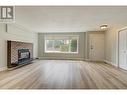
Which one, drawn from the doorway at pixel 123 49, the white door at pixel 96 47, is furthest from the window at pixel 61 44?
the doorway at pixel 123 49

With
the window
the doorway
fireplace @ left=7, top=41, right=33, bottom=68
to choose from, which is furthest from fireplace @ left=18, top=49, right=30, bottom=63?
the doorway

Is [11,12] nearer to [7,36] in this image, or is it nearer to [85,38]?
[7,36]

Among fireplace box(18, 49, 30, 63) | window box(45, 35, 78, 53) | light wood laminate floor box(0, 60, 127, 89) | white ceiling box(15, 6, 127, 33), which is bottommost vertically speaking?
light wood laminate floor box(0, 60, 127, 89)

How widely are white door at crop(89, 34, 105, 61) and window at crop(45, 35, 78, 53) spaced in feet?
4.41

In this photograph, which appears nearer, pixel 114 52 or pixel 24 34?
pixel 114 52

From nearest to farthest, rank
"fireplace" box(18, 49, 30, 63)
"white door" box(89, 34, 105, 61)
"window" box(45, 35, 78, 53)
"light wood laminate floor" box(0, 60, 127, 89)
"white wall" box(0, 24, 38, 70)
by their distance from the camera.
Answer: "light wood laminate floor" box(0, 60, 127, 89), "white wall" box(0, 24, 38, 70), "fireplace" box(18, 49, 30, 63), "white door" box(89, 34, 105, 61), "window" box(45, 35, 78, 53)

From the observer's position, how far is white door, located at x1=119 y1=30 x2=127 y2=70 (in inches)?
284

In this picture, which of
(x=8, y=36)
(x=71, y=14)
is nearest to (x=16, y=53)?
(x=8, y=36)

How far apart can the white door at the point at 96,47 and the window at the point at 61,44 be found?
1.35 m

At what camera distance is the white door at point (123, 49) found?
7211mm

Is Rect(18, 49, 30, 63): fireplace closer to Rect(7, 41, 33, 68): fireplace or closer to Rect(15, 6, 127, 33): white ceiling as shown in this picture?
Rect(7, 41, 33, 68): fireplace
